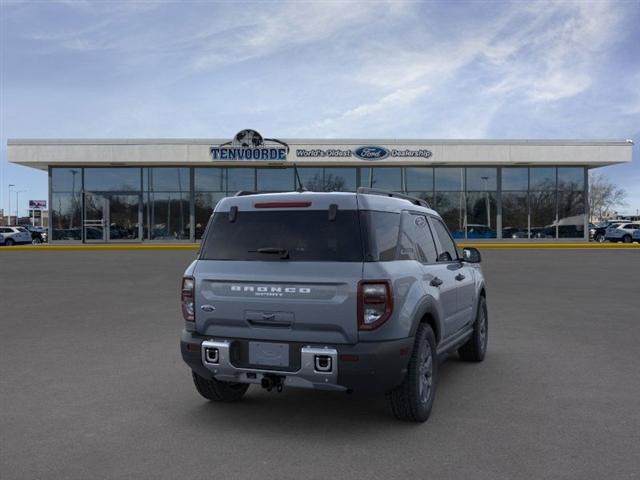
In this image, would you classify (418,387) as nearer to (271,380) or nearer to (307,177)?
(271,380)

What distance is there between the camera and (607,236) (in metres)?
42.2

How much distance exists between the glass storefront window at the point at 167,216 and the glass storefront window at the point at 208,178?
1.06m

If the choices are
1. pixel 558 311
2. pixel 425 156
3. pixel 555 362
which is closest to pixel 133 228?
pixel 425 156

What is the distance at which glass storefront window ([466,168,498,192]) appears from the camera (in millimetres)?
38312

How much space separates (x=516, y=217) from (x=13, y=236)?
32.7m

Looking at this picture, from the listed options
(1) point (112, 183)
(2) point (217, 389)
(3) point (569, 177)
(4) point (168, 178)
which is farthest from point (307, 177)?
(2) point (217, 389)

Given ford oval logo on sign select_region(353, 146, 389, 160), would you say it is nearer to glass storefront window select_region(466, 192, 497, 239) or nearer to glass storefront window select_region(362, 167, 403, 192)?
glass storefront window select_region(362, 167, 403, 192)

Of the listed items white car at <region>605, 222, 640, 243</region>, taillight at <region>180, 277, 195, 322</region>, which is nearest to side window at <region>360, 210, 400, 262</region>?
taillight at <region>180, 277, 195, 322</region>

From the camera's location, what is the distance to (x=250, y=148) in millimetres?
35531

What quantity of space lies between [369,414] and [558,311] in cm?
691

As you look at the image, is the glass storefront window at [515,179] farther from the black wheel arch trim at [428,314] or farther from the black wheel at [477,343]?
the black wheel arch trim at [428,314]

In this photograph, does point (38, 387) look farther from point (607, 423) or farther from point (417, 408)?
point (607, 423)

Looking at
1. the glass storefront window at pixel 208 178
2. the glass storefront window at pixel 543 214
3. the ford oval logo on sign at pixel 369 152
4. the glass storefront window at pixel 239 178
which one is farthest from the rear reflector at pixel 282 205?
the glass storefront window at pixel 543 214

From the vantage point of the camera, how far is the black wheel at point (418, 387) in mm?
4754
